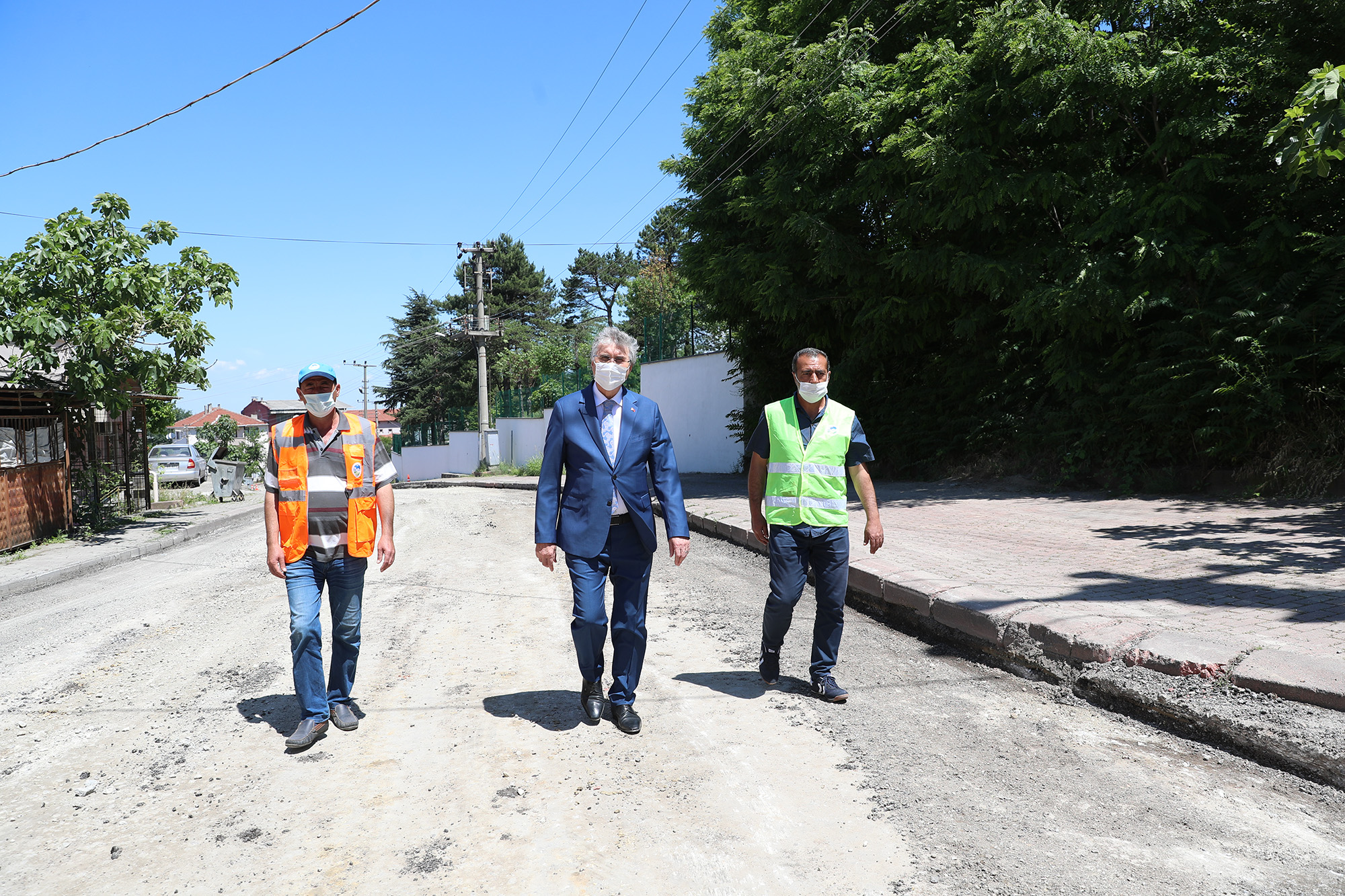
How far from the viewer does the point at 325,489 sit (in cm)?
407

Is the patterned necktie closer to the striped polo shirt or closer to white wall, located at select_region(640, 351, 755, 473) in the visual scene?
the striped polo shirt

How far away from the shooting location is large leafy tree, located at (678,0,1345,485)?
9766 millimetres

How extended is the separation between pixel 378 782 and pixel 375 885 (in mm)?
847

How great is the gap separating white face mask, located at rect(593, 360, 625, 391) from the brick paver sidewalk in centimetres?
322

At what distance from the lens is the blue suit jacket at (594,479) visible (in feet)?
13.3

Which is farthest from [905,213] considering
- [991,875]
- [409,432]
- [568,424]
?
[409,432]

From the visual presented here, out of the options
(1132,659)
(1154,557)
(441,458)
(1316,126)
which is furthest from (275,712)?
(441,458)

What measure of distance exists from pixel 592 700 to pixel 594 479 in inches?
41.8

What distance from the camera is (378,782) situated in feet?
11.3

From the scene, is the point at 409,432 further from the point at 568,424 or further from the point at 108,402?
the point at 568,424

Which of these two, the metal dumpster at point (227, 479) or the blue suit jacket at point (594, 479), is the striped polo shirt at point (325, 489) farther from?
the metal dumpster at point (227, 479)

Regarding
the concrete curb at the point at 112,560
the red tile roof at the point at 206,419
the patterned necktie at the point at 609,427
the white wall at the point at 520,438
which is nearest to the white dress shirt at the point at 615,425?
the patterned necktie at the point at 609,427

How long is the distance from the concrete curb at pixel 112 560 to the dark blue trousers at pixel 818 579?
26.9ft

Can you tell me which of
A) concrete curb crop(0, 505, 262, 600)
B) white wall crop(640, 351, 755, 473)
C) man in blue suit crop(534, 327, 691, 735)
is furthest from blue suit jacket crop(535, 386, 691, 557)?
white wall crop(640, 351, 755, 473)
